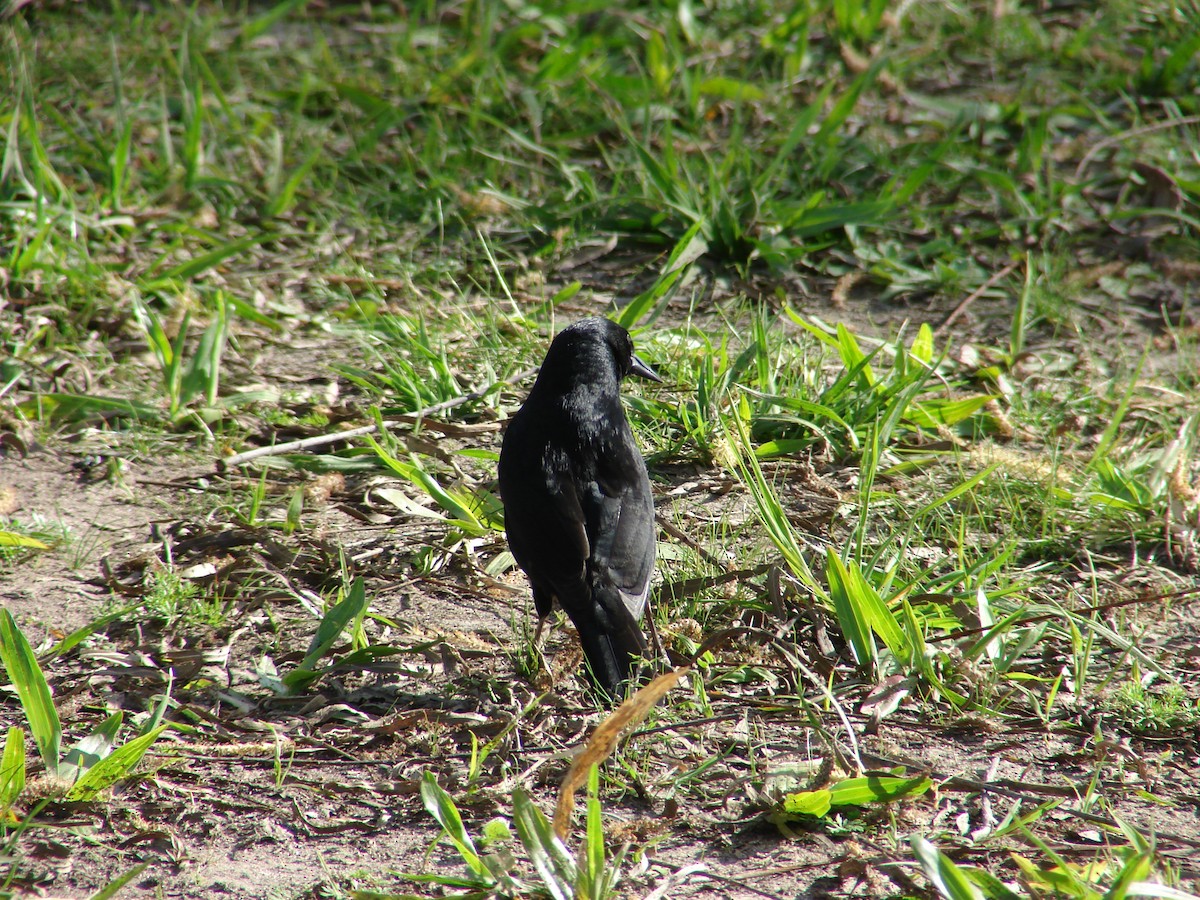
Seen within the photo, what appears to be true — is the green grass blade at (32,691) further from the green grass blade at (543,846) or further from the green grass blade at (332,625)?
the green grass blade at (543,846)

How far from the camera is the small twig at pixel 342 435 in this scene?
4453 millimetres

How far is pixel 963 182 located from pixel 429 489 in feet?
12.0

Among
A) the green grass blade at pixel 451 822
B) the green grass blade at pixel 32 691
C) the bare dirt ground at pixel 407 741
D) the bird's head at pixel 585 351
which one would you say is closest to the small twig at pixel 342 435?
the bare dirt ground at pixel 407 741

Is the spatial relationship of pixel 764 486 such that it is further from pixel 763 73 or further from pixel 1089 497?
pixel 763 73

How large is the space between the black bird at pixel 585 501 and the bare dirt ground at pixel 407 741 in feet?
0.89

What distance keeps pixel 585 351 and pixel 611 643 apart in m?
1.07

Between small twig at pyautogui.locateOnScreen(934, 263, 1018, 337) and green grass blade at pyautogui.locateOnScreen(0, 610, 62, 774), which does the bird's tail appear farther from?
small twig at pyautogui.locateOnScreen(934, 263, 1018, 337)

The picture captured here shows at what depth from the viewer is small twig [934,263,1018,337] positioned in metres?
5.38

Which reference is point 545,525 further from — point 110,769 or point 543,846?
point 110,769

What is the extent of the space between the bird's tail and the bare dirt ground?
160mm

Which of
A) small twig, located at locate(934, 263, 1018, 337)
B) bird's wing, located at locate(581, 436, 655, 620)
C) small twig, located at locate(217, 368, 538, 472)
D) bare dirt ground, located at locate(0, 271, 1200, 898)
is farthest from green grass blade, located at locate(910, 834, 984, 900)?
small twig, located at locate(934, 263, 1018, 337)

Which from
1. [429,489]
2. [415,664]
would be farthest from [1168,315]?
[415,664]

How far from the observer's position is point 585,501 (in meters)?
3.61

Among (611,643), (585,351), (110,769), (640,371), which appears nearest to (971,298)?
(640,371)
